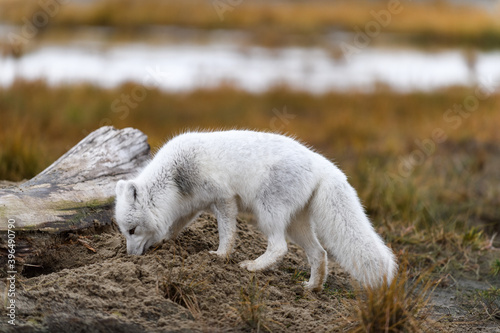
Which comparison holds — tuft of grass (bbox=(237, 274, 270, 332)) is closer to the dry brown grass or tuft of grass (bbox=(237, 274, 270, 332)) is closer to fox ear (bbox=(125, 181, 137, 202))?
fox ear (bbox=(125, 181, 137, 202))

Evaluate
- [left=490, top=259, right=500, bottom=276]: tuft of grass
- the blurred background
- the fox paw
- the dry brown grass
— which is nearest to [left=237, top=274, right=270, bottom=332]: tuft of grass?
the fox paw

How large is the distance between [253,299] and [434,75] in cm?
1771

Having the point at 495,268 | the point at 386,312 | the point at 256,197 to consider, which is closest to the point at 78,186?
the point at 256,197

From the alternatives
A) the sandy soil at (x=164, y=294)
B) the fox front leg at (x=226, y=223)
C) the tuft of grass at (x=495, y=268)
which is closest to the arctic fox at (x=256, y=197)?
the fox front leg at (x=226, y=223)

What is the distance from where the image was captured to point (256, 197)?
15.8 ft

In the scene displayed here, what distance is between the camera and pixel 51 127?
11531 mm

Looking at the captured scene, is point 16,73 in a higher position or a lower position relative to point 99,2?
lower

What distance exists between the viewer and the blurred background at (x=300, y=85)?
8.48 m

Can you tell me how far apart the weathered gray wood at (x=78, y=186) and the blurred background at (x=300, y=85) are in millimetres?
1976

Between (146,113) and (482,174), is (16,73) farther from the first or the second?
(482,174)

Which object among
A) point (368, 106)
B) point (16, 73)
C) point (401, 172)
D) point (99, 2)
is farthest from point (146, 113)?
point (99, 2)

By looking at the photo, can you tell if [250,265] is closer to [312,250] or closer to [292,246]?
[312,250]

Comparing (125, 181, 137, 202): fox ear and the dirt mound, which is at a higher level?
(125, 181, 137, 202): fox ear

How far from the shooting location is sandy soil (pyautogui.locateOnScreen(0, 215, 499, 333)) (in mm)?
4008
